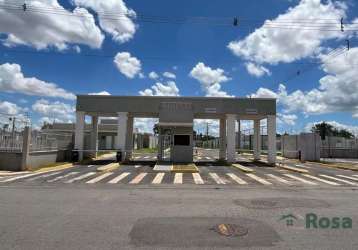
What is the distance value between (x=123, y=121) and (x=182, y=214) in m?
24.3

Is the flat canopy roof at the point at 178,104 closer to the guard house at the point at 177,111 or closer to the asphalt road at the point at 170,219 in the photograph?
the guard house at the point at 177,111

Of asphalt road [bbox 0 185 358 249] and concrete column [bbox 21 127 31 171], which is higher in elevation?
concrete column [bbox 21 127 31 171]

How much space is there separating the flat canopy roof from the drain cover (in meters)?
24.5

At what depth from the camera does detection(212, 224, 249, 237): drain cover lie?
24.2 ft

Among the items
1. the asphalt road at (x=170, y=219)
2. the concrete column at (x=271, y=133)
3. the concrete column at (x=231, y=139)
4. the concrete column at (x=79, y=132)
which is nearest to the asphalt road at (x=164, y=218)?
the asphalt road at (x=170, y=219)

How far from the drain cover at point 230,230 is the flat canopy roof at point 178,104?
24.5m

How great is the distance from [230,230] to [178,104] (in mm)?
24951

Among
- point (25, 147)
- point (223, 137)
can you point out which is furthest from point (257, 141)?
point (25, 147)

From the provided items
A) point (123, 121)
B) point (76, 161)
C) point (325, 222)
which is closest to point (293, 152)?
point (123, 121)

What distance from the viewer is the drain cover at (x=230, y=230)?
7.38m

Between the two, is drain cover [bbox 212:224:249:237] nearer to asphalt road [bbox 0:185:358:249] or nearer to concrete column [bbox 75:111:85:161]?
asphalt road [bbox 0:185:358:249]

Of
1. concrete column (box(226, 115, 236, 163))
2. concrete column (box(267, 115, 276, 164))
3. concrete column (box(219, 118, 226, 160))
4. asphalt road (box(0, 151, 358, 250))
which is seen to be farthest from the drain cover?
concrete column (box(219, 118, 226, 160))

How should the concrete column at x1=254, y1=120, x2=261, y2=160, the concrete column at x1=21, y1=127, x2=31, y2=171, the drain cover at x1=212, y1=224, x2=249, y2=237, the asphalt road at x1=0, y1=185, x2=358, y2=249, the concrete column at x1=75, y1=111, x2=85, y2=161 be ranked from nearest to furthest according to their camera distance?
the asphalt road at x1=0, y1=185, x2=358, y2=249 < the drain cover at x1=212, y1=224, x2=249, y2=237 < the concrete column at x1=21, y1=127, x2=31, y2=171 < the concrete column at x1=75, y1=111, x2=85, y2=161 < the concrete column at x1=254, y1=120, x2=261, y2=160

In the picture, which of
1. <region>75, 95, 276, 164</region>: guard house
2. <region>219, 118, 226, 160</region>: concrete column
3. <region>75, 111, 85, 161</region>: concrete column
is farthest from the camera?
<region>219, 118, 226, 160</region>: concrete column
